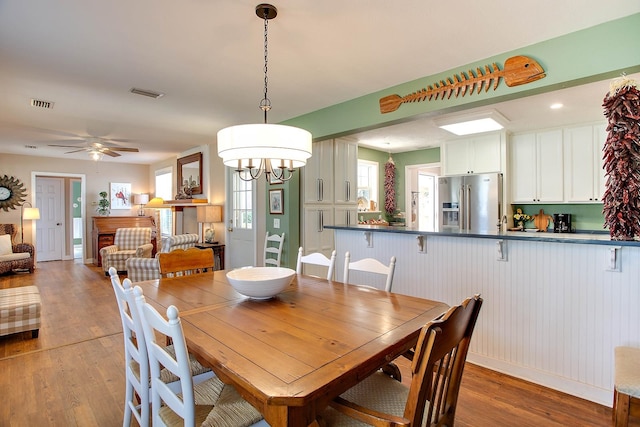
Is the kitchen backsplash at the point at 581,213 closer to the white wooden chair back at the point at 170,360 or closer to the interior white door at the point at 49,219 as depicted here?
the white wooden chair back at the point at 170,360

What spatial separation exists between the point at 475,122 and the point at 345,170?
195 cm

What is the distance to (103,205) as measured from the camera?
7996 millimetres

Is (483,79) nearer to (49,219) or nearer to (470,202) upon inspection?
(470,202)

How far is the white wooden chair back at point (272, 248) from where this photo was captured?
4367 mm

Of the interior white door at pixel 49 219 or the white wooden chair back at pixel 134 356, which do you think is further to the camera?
the interior white door at pixel 49 219

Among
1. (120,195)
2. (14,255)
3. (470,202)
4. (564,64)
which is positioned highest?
(564,64)

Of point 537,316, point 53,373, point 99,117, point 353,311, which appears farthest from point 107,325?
point 537,316

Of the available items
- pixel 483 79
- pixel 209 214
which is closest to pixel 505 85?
pixel 483 79

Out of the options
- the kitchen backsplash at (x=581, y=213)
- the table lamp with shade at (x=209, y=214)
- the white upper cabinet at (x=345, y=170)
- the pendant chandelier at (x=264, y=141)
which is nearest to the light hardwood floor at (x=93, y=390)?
the pendant chandelier at (x=264, y=141)

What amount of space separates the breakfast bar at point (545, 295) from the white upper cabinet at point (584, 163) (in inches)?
99.0

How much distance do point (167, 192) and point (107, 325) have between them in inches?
189

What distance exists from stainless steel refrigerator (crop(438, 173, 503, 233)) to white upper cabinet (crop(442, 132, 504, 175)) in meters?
0.12

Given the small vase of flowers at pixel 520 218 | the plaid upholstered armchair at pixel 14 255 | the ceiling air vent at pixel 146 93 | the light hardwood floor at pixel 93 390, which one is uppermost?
the ceiling air vent at pixel 146 93

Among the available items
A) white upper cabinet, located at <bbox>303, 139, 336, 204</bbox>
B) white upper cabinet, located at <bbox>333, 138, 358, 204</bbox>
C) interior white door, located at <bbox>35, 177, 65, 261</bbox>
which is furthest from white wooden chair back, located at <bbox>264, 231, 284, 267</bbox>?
interior white door, located at <bbox>35, 177, 65, 261</bbox>
